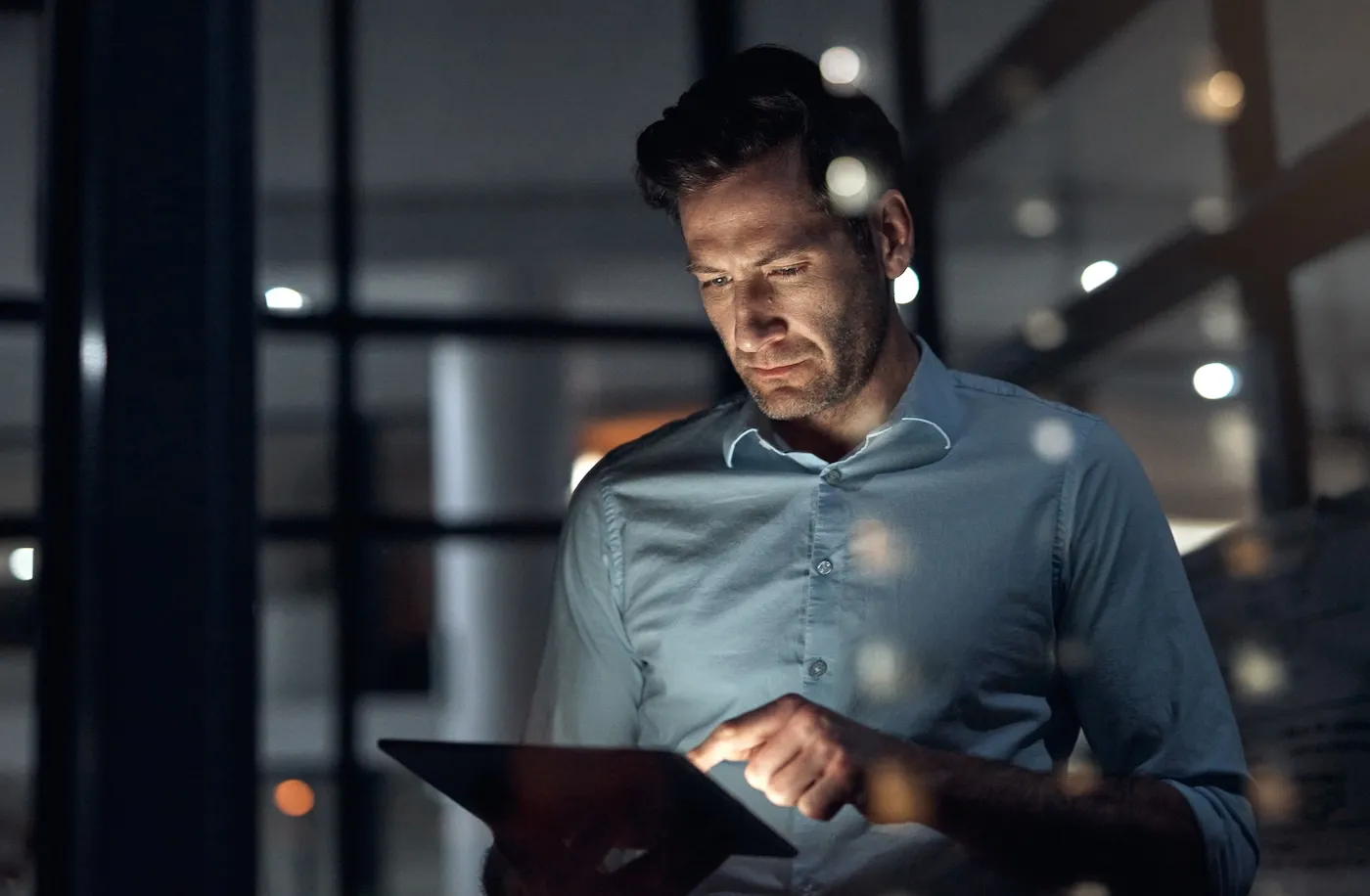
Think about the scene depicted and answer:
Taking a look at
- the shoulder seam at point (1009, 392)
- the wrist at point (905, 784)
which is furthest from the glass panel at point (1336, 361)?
the wrist at point (905, 784)

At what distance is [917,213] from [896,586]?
1.05 metres

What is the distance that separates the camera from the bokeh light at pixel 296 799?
2111 mm

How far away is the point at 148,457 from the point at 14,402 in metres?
1.41

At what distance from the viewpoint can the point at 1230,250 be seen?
1791 mm

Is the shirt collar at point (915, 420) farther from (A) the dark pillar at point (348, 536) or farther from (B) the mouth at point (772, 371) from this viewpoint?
(A) the dark pillar at point (348, 536)

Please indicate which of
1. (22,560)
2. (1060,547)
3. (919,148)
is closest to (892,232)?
(1060,547)

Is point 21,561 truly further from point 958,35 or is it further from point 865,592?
point 958,35

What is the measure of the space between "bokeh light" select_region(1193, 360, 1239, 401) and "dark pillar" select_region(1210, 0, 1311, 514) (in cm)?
7

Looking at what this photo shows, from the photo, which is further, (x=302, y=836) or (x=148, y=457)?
(x=302, y=836)

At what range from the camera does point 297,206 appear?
2.39 meters

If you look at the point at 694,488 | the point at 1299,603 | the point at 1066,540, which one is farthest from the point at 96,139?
the point at 1299,603

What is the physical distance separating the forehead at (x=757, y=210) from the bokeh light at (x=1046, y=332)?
0.70 meters

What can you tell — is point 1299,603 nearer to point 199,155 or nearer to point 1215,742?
point 1215,742

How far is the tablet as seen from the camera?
0.95 meters
